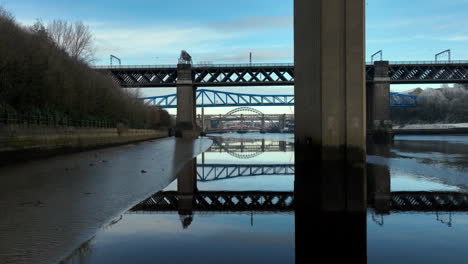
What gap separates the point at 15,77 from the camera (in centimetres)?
2484

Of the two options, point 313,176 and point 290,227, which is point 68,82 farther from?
point 290,227

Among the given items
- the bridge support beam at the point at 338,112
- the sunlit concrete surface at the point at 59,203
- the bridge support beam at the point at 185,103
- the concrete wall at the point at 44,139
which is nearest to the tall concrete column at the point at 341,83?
the bridge support beam at the point at 338,112

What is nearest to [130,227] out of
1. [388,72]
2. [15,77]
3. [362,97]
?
[362,97]

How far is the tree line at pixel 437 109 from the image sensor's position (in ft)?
423

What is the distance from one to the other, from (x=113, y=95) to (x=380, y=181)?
43.8 meters

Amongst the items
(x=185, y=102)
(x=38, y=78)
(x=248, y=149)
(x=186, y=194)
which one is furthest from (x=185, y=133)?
(x=186, y=194)

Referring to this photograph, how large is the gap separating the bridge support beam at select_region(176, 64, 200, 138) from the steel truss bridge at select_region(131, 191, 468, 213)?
231ft

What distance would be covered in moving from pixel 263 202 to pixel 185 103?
7401 centimetres

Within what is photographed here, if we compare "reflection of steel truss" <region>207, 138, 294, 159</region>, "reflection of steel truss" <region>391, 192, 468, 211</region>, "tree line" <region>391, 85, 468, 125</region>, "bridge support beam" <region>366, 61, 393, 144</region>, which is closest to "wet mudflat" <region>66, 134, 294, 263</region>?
"reflection of steel truss" <region>391, 192, 468, 211</region>

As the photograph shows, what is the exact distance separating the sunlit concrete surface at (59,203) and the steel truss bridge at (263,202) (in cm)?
75

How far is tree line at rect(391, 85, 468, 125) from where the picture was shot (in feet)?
423

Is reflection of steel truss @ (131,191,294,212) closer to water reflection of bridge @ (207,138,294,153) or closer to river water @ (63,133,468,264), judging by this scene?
river water @ (63,133,468,264)

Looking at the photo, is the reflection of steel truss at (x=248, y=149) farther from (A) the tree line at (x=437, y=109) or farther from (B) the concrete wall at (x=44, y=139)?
(A) the tree line at (x=437, y=109)

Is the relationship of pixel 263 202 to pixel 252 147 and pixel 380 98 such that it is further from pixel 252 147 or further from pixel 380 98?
pixel 380 98
